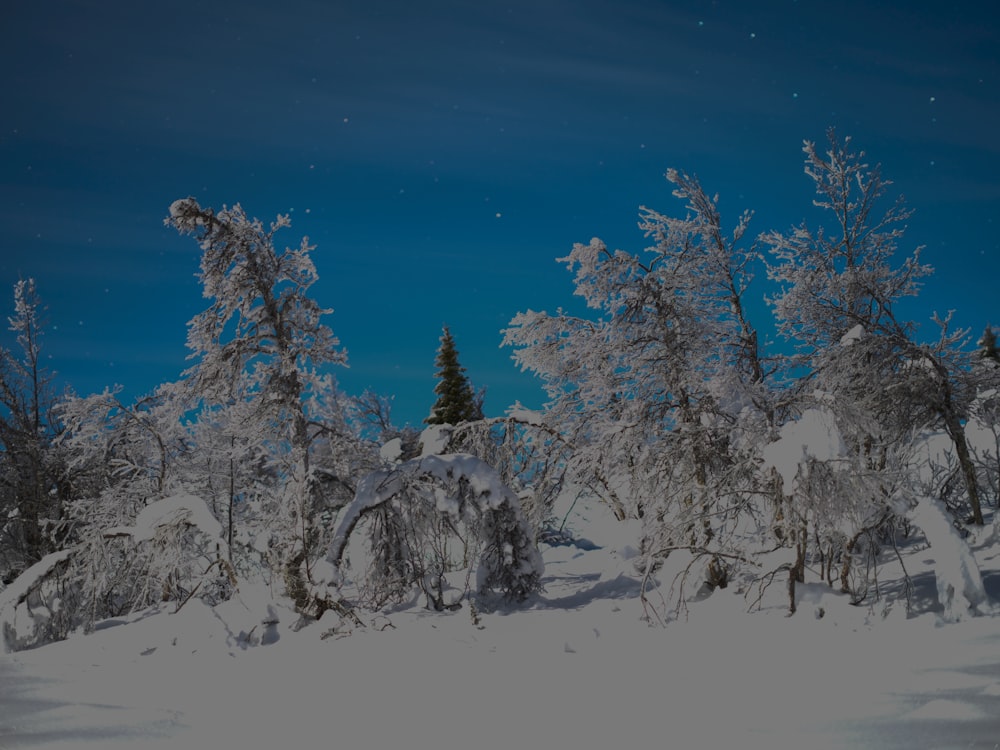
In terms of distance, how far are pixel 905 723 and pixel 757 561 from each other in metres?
5.05

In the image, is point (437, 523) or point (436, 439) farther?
point (436, 439)

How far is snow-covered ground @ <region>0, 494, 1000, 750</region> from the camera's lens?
4289 millimetres

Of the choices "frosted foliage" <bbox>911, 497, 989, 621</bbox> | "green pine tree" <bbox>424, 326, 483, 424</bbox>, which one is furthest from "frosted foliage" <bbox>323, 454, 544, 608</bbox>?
"green pine tree" <bbox>424, 326, 483, 424</bbox>

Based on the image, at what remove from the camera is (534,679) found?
6.08 metres

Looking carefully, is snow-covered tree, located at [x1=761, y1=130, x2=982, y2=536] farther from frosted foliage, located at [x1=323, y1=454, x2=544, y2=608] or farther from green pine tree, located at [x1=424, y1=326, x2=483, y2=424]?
green pine tree, located at [x1=424, y1=326, x2=483, y2=424]

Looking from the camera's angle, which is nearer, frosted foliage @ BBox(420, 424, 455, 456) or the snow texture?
the snow texture

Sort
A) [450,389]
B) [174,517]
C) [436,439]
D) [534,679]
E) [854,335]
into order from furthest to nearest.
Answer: [450,389]
[436,439]
[854,335]
[174,517]
[534,679]

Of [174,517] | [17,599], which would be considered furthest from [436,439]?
[17,599]

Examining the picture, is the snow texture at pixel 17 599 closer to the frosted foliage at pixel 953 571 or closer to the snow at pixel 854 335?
the frosted foliage at pixel 953 571

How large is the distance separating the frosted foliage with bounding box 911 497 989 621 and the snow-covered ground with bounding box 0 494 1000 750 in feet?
0.65

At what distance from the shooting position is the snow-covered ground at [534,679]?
14.1ft

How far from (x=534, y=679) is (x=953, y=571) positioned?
492cm

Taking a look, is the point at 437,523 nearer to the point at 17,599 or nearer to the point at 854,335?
the point at 17,599

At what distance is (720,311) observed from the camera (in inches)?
439
